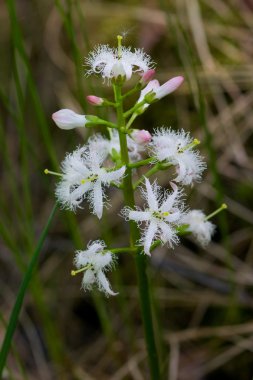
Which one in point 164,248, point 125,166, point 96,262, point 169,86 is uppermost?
point 164,248

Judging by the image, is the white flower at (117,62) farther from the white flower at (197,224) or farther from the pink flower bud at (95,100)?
the white flower at (197,224)

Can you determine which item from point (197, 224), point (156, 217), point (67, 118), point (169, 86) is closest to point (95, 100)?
point (67, 118)

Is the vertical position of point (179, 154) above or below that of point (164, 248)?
below

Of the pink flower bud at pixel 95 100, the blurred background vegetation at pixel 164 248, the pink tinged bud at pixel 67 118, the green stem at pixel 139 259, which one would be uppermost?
the blurred background vegetation at pixel 164 248

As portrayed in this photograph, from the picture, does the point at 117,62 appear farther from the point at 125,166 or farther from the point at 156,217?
the point at 156,217

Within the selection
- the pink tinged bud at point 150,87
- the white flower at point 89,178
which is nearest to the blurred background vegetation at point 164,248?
the white flower at point 89,178

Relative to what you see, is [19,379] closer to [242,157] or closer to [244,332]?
[244,332]
